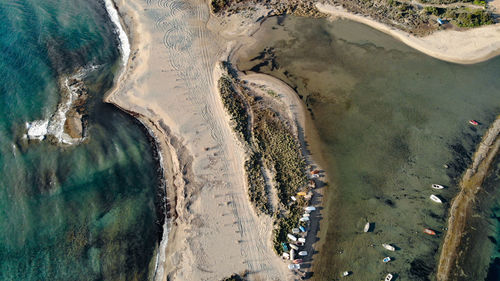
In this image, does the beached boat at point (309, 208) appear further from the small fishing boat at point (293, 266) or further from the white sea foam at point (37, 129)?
the white sea foam at point (37, 129)

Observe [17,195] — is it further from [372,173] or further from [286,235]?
[372,173]

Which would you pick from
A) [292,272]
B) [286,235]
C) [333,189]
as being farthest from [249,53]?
[292,272]

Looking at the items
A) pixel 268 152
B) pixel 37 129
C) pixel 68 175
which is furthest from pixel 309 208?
pixel 37 129

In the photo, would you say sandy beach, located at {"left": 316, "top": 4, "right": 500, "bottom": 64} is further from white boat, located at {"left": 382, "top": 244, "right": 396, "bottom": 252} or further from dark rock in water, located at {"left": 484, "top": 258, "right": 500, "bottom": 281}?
white boat, located at {"left": 382, "top": 244, "right": 396, "bottom": 252}

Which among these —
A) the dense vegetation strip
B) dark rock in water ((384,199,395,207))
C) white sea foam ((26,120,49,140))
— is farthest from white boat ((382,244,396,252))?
white sea foam ((26,120,49,140))

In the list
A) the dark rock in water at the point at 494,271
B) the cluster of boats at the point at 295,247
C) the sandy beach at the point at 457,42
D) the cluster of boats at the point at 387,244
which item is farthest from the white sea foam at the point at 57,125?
the dark rock in water at the point at 494,271
